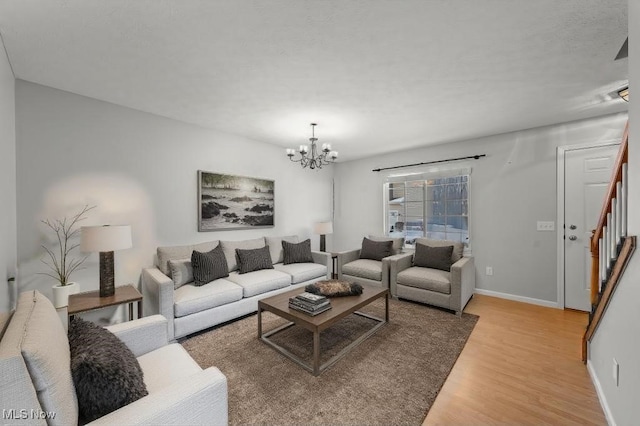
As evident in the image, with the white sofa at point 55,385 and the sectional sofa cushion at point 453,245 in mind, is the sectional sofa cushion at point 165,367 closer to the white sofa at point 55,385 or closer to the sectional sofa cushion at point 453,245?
the white sofa at point 55,385

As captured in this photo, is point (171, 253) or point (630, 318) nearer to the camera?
point (630, 318)

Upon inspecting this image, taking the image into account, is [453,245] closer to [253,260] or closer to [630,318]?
[630,318]

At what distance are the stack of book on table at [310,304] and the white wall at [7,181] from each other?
2049mm

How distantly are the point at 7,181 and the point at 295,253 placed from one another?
9.90 feet

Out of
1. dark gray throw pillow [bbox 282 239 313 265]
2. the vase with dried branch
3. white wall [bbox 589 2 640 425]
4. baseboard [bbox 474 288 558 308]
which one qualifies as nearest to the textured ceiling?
white wall [bbox 589 2 640 425]

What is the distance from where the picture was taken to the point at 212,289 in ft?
9.27

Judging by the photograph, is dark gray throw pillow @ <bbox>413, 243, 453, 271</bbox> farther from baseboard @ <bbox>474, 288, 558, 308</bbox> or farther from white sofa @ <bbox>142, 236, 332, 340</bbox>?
white sofa @ <bbox>142, 236, 332, 340</bbox>

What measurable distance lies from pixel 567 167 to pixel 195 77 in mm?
4425

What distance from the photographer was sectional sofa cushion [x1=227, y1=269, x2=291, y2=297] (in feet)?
10.0

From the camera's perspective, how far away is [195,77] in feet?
7.45

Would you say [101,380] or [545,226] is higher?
[545,226]

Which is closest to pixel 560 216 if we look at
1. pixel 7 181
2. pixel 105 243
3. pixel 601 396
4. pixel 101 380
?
pixel 601 396

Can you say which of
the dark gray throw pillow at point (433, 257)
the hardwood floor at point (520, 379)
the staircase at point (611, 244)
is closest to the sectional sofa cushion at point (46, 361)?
the hardwood floor at point (520, 379)

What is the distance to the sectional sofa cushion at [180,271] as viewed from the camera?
286 cm
